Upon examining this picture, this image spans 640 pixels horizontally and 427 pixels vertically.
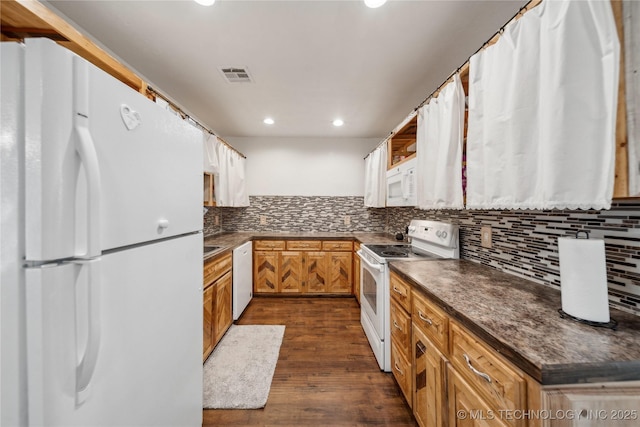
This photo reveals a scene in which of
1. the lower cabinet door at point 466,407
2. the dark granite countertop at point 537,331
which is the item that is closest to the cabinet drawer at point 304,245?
the dark granite countertop at point 537,331

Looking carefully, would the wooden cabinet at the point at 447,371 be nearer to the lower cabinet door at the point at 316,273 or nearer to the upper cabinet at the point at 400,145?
the upper cabinet at the point at 400,145

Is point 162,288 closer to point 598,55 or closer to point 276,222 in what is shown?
point 598,55

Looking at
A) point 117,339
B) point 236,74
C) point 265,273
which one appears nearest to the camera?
point 117,339

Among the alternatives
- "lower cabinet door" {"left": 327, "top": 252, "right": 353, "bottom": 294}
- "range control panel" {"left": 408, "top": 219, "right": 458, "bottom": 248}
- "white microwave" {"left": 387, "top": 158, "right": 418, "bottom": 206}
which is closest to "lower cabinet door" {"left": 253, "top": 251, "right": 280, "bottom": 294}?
"lower cabinet door" {"left": 327, "top": 252, "right": 353, "bottom": 294}

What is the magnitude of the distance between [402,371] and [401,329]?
0.26 meters

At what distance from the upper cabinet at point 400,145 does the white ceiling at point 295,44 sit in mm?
399

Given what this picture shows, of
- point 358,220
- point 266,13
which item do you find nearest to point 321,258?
point 358,220

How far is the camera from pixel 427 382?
1199 millimetres

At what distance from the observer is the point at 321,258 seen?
3.41 metres

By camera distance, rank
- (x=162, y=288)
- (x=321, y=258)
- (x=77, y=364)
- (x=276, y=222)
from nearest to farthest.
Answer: (x=77, y=364), (x=162, y=288), (x=321, y=258), (x=276, y=222)

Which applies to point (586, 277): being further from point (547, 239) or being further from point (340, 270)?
point (340, 270)

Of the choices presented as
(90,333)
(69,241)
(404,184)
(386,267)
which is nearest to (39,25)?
(69,241)

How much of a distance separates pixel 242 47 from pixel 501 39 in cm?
159

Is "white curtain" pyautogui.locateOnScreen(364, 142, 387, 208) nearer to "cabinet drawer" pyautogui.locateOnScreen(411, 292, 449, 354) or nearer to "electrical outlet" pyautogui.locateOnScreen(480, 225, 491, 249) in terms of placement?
"electrical outlet" pyautogui.locateOnScreen(480, 225, 491, 249)
